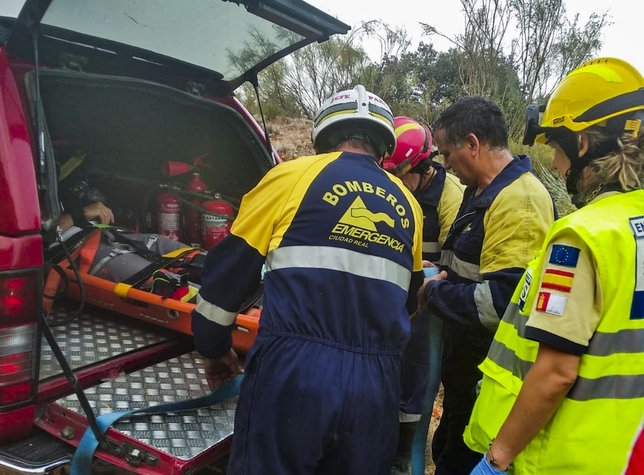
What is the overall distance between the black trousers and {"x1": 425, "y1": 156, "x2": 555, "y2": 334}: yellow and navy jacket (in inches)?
3.8

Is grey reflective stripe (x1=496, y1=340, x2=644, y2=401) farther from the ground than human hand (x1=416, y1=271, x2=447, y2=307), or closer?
farther from the ground

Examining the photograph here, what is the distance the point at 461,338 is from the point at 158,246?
6.45 feet

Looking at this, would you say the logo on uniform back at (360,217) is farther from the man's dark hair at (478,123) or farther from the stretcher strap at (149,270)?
the stretcher strap at (149,270)

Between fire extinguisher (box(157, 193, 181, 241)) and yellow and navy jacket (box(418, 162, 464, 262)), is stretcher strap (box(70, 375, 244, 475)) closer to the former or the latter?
yellow and navy jacket (box(418, 162, 464, 262))

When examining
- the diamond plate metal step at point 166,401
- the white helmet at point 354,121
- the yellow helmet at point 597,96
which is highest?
the yellow helmet at point 597,96

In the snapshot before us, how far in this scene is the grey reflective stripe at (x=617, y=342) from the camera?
4.53ft

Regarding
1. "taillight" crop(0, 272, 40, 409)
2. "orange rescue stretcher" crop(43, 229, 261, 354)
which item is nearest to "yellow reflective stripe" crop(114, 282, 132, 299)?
"orange rescue stretcher" crop(43, 229, 261, 354)

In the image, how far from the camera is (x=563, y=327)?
1.36 meters

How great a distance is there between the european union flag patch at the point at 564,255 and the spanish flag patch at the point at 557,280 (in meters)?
0.02

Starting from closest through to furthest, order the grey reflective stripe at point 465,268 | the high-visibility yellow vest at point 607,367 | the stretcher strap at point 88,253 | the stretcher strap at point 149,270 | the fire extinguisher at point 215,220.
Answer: the high-visibility yellow vest at point 607,367 < the grey reflective stripe at point 465,268 < the stretcher strap at point 149,270 < the stretcher strap at point 88,253 < the fire extinguisher at point 215,220

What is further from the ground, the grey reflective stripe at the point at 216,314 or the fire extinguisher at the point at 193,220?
the grey reflective stripe at the point at 216,314

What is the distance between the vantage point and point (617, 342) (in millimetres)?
1390

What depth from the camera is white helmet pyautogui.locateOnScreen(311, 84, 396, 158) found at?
6.44ft

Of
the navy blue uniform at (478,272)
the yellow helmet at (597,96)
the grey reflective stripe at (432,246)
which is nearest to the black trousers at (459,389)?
the navy blue uniform at (478,272)
